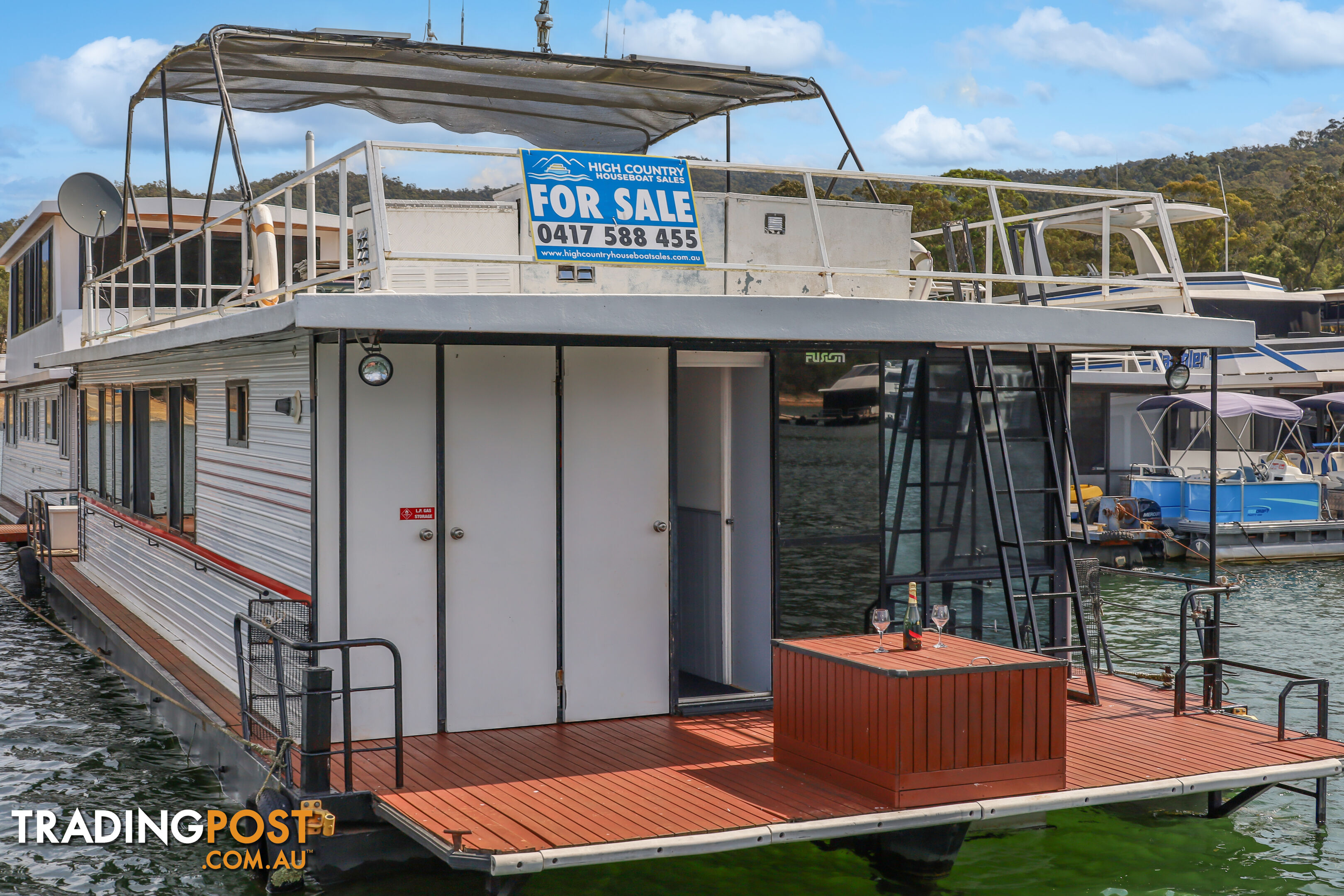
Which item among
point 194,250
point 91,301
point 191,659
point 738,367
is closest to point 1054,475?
point 738,367

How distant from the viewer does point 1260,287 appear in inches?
1308

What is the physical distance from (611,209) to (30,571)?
12.5 meters

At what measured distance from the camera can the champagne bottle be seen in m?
6.42

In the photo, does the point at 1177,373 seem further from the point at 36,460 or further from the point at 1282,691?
the point at 36,460

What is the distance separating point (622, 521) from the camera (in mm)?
7730

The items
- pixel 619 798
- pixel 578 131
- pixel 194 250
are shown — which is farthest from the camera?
pixel 194 250

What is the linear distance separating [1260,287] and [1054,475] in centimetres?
2831

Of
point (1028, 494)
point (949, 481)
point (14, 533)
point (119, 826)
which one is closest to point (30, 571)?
point (14, 533)

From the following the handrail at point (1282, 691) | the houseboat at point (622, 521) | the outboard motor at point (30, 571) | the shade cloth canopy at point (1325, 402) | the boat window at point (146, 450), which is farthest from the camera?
the shade cloth canopy at point (1325, 402)

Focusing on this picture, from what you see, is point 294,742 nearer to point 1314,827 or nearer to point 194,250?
point 1314,827

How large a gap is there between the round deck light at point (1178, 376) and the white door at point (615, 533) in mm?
3528

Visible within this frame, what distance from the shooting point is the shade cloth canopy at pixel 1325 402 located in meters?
27.6

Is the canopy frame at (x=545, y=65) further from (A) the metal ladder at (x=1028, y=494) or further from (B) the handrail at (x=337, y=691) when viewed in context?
(B) the handrail at (x=337, y=691)

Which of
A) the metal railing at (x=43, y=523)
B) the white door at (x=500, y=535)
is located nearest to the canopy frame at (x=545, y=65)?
the white door at (x=500, y=535)
